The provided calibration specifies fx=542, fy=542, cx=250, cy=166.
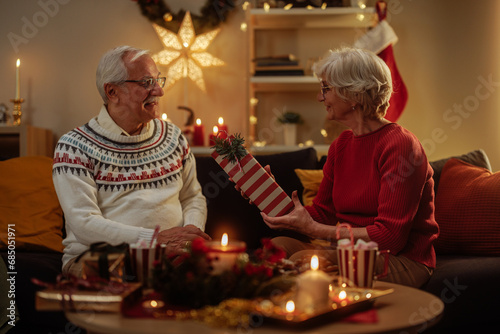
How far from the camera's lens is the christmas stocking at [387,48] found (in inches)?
130

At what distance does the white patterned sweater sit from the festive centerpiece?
0.68m

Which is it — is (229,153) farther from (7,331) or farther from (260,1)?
(260,1)

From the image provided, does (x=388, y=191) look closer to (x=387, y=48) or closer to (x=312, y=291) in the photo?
(x=312, y=291)

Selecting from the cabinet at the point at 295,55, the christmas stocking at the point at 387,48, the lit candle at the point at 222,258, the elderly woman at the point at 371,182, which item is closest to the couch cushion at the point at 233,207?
the elderly woman at the point at 371,182

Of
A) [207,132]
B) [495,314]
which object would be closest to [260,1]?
[207,132]

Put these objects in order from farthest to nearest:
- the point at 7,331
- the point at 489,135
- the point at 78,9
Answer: the point at 78,9 → the point at 489,135 → the point at 7,331

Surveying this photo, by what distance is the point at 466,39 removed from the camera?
350cm

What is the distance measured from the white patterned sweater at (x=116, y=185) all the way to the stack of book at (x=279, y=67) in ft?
3.88

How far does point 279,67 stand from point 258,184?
4.90 feet

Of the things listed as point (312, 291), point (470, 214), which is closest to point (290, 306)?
point (312, 291)

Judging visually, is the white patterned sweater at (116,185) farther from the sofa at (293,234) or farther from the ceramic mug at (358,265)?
the ceramic mug at (358,265)

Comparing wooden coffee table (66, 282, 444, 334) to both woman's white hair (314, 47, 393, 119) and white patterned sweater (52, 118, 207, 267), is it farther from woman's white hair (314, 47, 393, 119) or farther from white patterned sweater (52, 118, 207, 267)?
woman's white hair (314, 47, 393, 119)

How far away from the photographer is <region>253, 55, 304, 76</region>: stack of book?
11.0 feet

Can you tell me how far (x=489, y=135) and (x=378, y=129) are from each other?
1.69 metres
